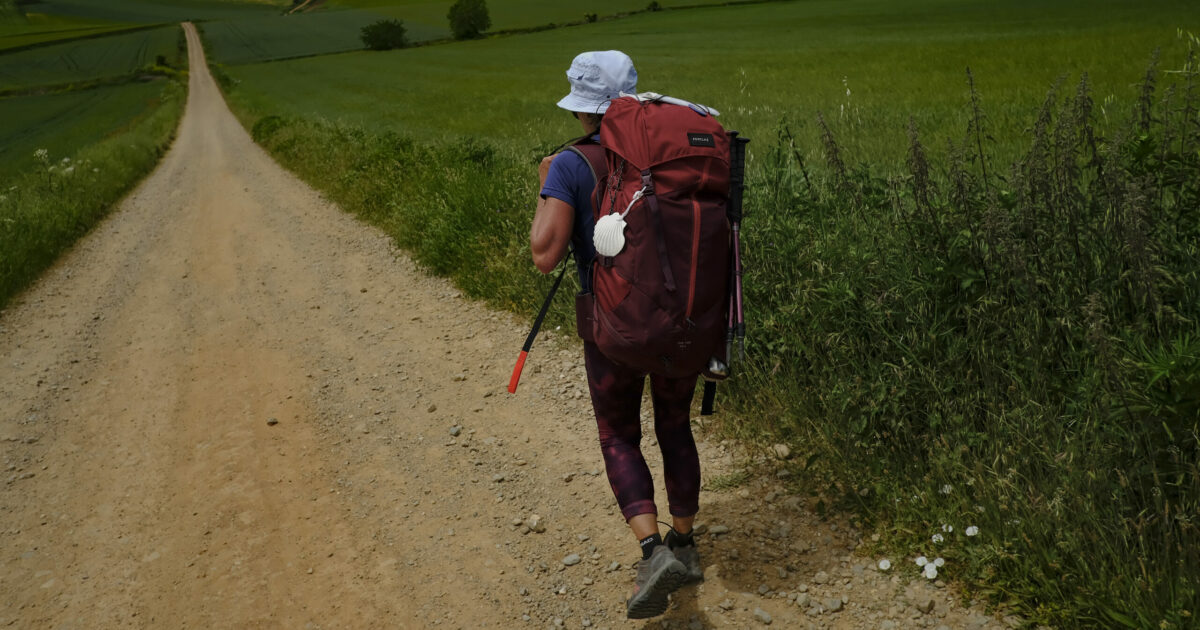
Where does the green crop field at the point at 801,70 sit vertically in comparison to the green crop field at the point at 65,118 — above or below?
above

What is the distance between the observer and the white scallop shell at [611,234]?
267 cm

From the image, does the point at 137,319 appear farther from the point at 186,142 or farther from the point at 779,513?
the point at 186,142

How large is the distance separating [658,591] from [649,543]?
8.1 inches

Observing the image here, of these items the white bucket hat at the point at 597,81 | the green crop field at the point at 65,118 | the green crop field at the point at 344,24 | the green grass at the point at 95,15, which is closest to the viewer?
the white bucket hat at the point at 597,81

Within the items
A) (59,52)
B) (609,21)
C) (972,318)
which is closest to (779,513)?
(972,318)

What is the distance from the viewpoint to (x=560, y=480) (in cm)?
441

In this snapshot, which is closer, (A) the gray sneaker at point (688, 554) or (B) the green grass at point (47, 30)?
(A) the gray sneaker at point (688, 554)

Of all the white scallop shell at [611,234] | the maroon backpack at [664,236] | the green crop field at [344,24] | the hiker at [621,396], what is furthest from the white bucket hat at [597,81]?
the green crop field at [344,24]

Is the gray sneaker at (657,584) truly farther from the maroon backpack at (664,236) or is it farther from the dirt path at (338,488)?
the maroon backpack at (664,236)

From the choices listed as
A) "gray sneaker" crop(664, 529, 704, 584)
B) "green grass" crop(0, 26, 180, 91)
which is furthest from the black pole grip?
"green grass" crop(0, 26, 180, 91)

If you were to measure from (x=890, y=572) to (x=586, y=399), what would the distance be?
239 cm

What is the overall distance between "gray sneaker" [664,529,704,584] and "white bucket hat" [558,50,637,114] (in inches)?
65.4

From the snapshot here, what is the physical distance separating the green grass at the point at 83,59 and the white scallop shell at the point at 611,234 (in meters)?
67.4

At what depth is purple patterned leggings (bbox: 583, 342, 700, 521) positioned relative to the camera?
3.16 meters
